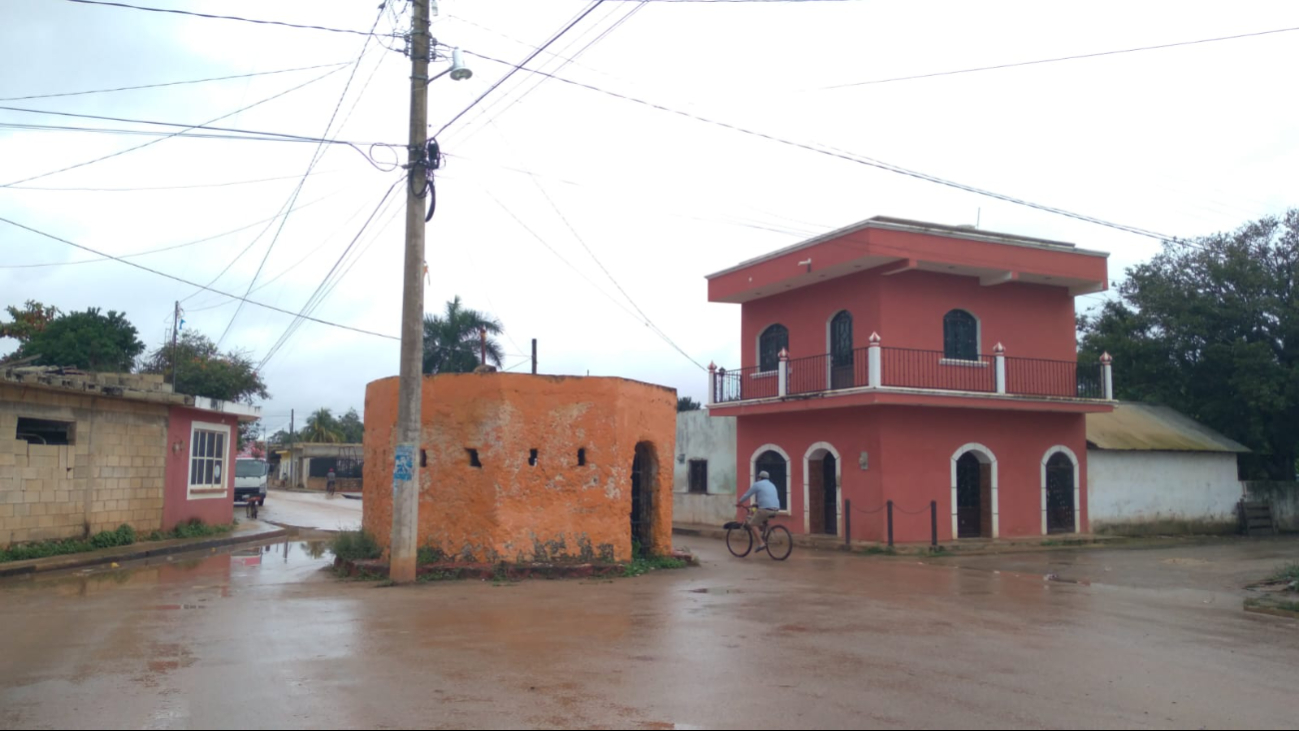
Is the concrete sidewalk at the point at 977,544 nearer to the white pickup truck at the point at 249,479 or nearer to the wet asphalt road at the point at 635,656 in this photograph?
the wet asphalt road at the point at 635,656

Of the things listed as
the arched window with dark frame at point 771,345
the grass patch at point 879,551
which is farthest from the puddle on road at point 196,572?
the arched window with dark frame at point 771,345

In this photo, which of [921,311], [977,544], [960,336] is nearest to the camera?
[977,544]

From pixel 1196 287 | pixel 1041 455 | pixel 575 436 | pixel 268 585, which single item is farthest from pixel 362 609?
pixel 1196 287

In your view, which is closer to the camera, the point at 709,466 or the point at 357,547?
the point at 357,547

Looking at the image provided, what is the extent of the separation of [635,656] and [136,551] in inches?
551

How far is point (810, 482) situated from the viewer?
23656 millimetres

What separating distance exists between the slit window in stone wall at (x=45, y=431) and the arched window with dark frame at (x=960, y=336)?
60.7ft

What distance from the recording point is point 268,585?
44.8 ft

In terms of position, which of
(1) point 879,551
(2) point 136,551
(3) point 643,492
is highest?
(3) point 643,492

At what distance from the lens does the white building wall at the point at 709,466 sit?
2802cm

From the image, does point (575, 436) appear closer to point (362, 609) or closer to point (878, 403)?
point (362, 609)

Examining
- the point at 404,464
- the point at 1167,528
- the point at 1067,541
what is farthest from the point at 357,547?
the point at 1167,528

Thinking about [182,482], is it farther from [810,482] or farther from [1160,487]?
[1160,487]

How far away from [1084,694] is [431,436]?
10.0 metres
